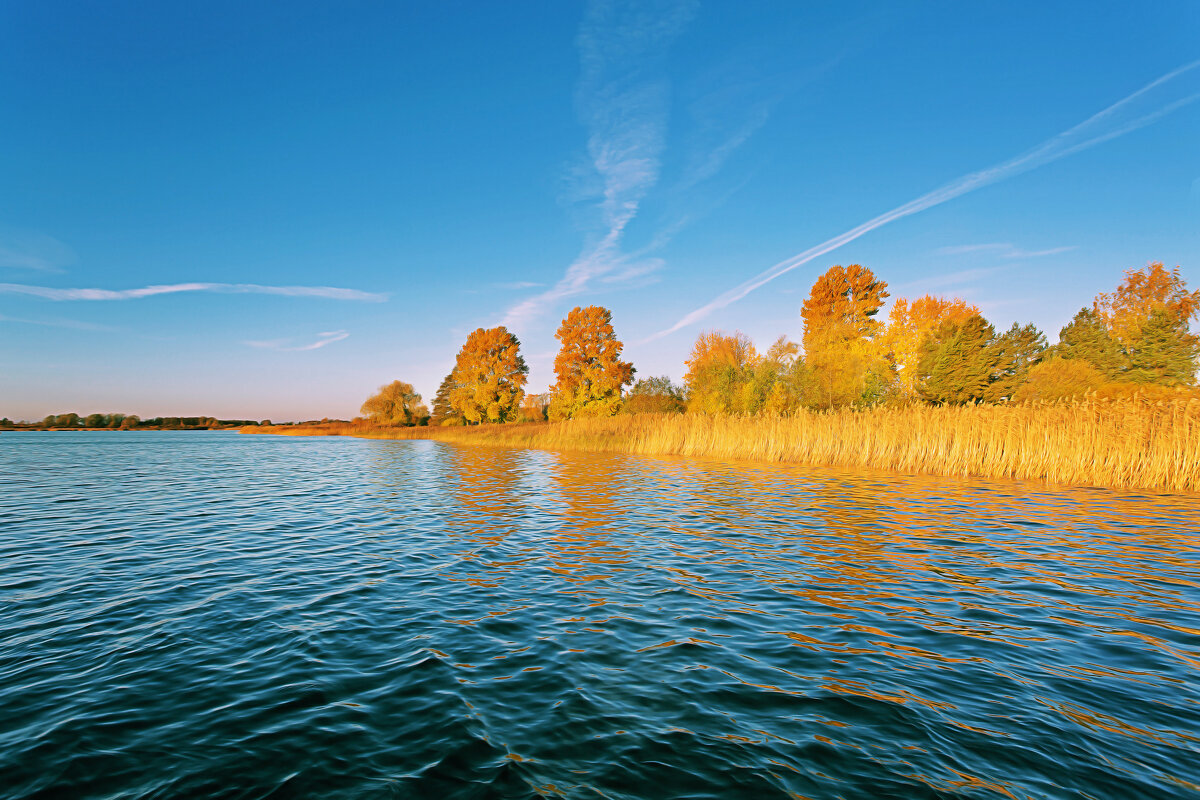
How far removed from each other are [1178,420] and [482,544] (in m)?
18.4

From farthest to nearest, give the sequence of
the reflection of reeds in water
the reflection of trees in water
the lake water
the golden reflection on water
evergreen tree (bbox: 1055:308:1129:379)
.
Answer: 1. evergreen tree (bbox: 1055:308:1129:379)
2. the reflection of reeds in water
3. the reflection of trees in water
4. the golden reflection on water
5. the lake water

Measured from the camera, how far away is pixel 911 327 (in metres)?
48.1

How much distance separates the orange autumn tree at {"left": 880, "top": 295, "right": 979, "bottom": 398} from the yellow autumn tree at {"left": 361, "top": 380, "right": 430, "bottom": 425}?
5997cm

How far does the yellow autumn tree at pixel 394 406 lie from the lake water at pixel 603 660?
65788 millimetres

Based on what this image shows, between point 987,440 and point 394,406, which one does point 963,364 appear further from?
point 394,406

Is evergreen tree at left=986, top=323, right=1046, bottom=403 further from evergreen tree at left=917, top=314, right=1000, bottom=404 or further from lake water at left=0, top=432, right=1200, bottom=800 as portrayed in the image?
lake water at left=0, top=432, right=1200, bottom=800

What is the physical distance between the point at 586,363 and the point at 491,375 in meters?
11.9

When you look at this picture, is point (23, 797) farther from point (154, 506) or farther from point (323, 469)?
point (323, 469)

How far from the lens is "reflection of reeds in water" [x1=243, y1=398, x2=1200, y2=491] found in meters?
14.2

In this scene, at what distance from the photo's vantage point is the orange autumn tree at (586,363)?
50.3m

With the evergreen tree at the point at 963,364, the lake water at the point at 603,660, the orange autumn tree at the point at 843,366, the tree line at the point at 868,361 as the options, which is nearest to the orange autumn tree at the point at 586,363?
the tree line at the point at 868,361

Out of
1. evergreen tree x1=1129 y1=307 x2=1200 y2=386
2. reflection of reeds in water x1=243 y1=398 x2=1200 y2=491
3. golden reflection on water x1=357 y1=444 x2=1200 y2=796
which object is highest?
evergreen tree x1=1129 y1=307 x2=1200 y2=386

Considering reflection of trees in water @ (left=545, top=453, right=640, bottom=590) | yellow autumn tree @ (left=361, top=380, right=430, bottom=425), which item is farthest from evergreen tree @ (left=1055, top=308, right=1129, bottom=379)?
yellow autumn tree @ (left=361, top=380, right=430, bottom=425)

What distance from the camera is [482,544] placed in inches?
350
